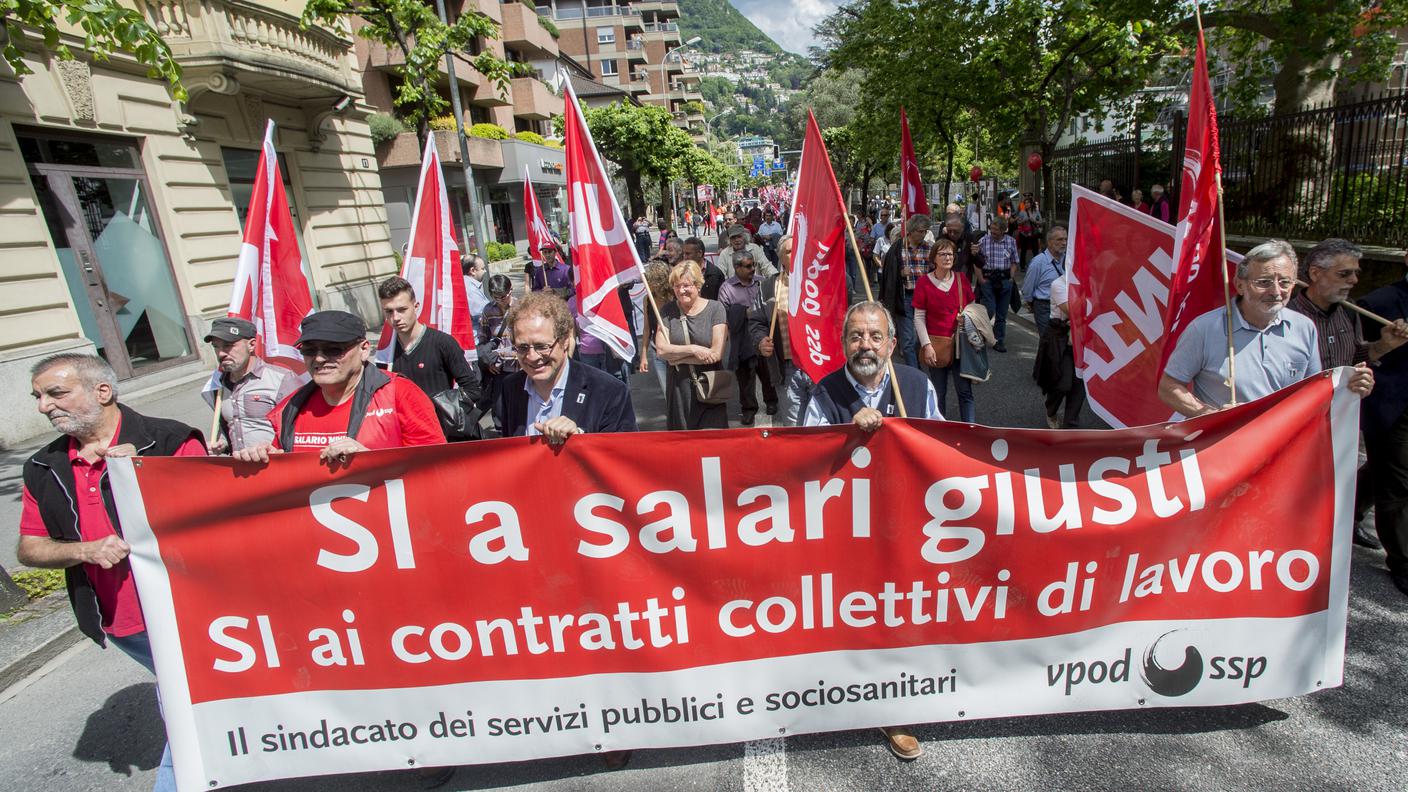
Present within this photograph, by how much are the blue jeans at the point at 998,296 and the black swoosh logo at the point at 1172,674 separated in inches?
285

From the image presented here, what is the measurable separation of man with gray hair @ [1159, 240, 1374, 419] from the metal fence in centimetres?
714

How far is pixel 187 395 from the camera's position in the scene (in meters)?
10.4

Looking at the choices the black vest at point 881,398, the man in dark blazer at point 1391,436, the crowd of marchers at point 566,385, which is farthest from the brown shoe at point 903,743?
the man in dark blazer at point 1391,436

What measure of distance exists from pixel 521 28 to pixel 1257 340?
1477 inches

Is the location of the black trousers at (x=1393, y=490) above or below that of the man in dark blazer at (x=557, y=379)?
below

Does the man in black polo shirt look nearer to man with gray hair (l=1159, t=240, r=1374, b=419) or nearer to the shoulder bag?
the shoulder bag

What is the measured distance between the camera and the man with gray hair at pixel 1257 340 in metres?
3.28

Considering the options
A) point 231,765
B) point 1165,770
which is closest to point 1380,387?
point 1165,770

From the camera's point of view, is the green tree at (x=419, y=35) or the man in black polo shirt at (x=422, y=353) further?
the green tree at (x=419, y=35)

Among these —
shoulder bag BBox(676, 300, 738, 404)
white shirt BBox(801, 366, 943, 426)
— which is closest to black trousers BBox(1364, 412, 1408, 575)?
white shirt BBox(801, 366, 943, 426)

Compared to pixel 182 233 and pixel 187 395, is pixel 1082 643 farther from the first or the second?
pixel 182 233

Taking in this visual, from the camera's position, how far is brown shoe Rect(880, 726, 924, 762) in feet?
9.18

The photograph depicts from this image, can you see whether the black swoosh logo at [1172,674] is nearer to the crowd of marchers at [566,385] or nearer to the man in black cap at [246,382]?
the crowd of marchers at [566,385]

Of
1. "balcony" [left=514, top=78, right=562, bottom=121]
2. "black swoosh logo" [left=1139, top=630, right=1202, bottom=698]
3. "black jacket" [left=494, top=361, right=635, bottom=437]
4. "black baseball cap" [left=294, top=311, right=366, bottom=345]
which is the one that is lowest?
"black swoosh logo" [left=1139, top=630, right=1202, bottom=698]
